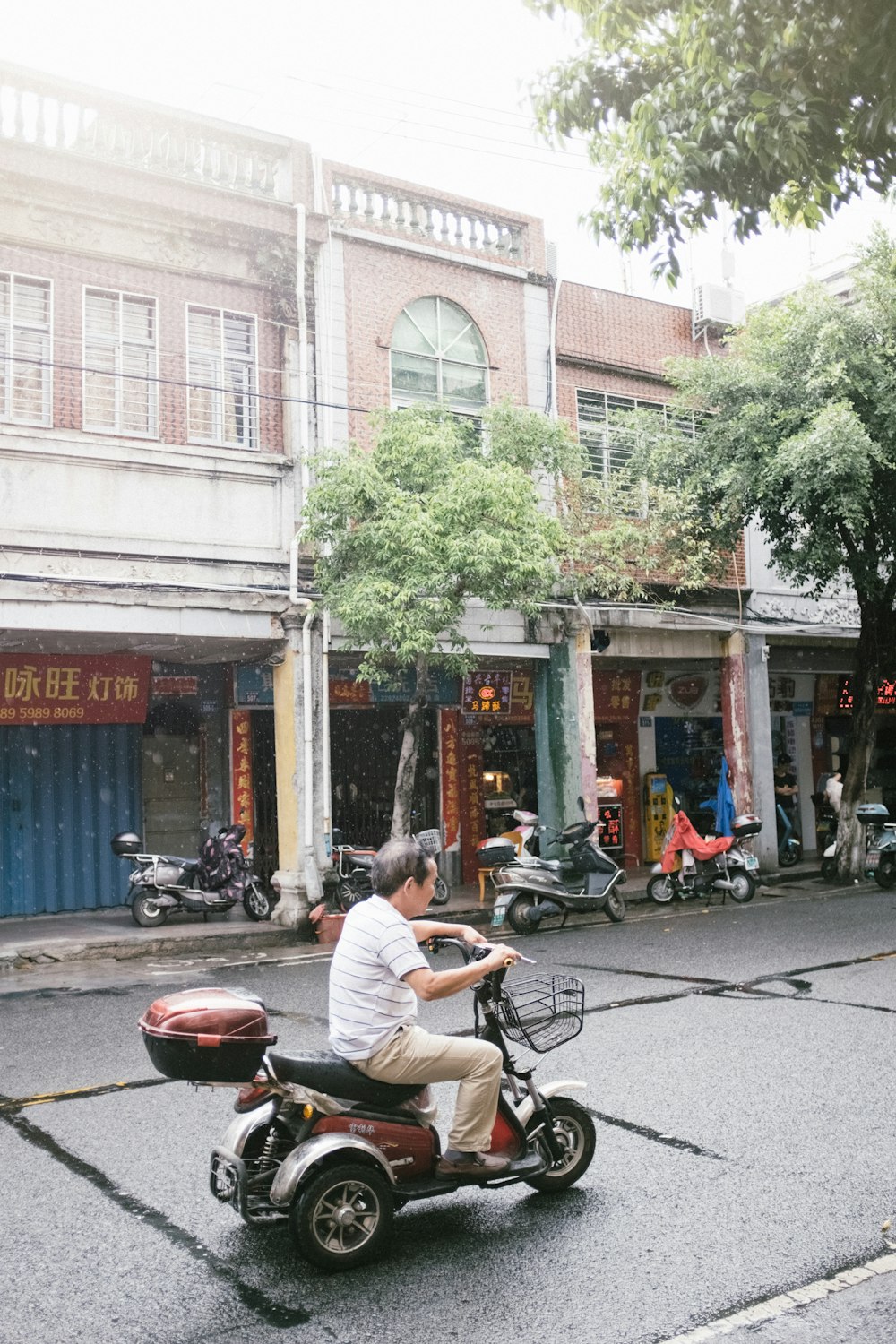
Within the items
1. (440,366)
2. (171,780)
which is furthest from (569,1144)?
(440,366)

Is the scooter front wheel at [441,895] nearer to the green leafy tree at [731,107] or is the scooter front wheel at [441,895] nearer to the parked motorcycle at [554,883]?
the parked motorcycle at [554,883]

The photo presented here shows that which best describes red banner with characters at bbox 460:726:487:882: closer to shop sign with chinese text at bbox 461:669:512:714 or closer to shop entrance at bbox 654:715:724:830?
shop sign with chinese text at bbox 461:669:512:714

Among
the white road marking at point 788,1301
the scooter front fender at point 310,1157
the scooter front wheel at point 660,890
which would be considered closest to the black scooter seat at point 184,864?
the scooter front wheel at point 660,890

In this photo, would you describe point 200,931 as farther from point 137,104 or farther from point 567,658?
point 137,104

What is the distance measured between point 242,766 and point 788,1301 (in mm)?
13147

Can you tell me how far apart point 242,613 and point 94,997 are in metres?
5.15

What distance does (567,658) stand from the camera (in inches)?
680

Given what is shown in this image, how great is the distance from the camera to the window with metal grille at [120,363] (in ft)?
44.5

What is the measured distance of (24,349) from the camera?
43.2ft

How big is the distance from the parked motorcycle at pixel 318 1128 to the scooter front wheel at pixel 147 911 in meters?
9.66

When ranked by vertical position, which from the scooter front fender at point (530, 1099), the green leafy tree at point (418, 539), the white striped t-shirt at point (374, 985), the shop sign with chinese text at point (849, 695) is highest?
the green leafy tree at point (418, 539)

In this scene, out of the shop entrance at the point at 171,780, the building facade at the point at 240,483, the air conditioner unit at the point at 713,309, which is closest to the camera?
the building facade at the point at 240,483

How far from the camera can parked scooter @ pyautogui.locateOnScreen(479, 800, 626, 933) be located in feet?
44.9

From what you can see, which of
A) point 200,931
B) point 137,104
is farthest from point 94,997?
point 137,104
